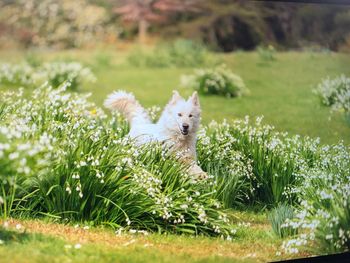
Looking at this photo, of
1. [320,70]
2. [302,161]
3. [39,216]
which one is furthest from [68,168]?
[320,70]

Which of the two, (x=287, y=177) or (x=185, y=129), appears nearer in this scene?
(x=185, y=129)

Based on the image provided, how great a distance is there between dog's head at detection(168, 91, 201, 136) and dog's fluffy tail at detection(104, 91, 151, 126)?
0.20 m

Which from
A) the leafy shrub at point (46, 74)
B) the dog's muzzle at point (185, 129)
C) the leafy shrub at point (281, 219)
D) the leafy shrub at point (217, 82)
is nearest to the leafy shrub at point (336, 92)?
the leafy shrub at point (217, 82)

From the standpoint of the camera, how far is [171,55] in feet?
14.8

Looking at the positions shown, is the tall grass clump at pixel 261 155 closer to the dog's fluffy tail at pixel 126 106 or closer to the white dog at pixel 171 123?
the white dog at pixel 171 123

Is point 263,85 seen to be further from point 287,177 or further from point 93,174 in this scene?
point 93,174

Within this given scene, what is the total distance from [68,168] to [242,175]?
3.91 feet

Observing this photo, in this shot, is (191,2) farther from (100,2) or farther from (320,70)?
(320,70)

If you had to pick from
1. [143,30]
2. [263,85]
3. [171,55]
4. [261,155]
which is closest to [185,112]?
[171,55]

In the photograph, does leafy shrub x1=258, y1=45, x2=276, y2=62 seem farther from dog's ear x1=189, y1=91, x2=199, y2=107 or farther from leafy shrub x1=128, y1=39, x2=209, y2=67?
dog's ear x1=189, y1=91, x2=199, y2=107

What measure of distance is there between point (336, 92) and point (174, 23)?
1.34 metres

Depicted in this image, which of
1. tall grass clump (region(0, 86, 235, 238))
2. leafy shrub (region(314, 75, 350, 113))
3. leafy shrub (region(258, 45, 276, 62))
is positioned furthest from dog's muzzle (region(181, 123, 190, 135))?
leafy shrub (region(314, 75, 350, 113))

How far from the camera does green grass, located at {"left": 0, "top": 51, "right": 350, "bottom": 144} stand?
436 centimetres

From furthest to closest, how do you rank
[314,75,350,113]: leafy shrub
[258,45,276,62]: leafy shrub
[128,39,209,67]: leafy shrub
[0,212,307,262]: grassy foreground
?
[314,75,350,113]: leafy shrub
[258,45,276,62]: leafy shrub
[128,39,209,67]: leafy shrub
[0,212,307,262]: grassy foreground
